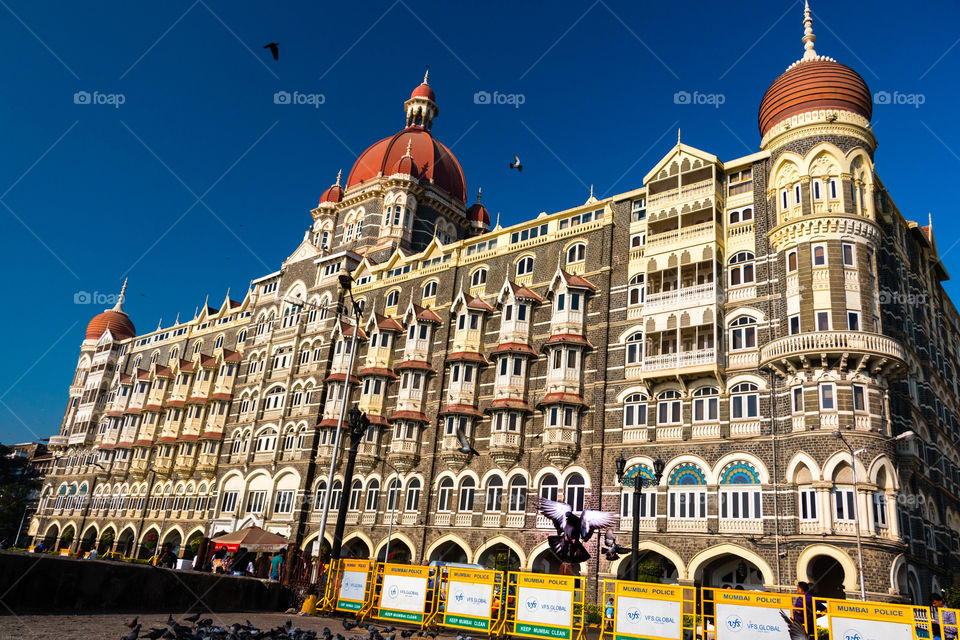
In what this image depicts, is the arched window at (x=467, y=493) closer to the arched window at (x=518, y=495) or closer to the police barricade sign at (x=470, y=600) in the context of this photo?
the arched window at (x=518, y=495)

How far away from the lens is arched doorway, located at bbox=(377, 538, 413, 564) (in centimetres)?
4181

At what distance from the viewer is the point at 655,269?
38.2 meters

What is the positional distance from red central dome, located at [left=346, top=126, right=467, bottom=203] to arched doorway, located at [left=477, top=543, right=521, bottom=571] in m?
34.3

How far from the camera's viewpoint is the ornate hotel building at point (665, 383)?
30859 mm

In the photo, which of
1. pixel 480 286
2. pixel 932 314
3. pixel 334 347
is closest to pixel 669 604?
pixel 480 286

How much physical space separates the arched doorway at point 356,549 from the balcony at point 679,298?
901 inches

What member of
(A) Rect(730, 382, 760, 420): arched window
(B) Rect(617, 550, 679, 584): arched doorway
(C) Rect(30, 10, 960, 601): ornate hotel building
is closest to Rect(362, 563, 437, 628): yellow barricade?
(C) Rect(30, 10, 960, 601): ornate hotel building

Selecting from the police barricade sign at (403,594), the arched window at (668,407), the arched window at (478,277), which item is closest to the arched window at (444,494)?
the arched window at (478,277)

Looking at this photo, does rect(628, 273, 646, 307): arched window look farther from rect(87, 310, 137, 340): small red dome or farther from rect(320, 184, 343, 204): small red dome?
rect(87, 310, 137, 340): small red dome

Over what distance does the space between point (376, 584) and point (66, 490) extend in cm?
6313

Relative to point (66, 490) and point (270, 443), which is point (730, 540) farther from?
point (66, 490)

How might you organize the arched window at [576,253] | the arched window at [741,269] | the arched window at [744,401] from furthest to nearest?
the arched window at [576,253], the arched window at [741,269], the arched window at [744,401]

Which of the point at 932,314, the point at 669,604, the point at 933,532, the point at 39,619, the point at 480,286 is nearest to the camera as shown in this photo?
the point at 39,619

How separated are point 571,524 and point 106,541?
52.4 meters
